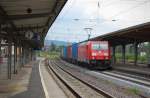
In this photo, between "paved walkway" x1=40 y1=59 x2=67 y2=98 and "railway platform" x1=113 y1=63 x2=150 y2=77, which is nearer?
"paved walkway" x1=40 y1=59 x2=67 y2=98

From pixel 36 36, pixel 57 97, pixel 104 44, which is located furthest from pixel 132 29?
pixel 57 97

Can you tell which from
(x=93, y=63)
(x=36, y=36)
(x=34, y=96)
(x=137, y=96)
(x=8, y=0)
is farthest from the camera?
(x=93, y=63)

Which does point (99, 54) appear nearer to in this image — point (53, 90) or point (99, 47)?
point (99, 47)

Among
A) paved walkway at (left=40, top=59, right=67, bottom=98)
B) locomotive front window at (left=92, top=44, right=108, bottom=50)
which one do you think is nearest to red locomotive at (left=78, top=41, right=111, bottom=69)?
locomotive front window at (left=92, top=44, right=108, bottom=50)

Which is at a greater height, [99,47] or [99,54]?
[99,47]

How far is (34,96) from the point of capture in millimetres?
16453

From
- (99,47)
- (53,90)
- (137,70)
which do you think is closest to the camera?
(53,90)

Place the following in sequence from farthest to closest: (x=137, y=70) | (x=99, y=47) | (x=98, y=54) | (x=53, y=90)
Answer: (x=99, y=47) → (x=98, y=54) → (x=137, y=70) → (x=53, y=90)

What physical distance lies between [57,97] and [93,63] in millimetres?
23695

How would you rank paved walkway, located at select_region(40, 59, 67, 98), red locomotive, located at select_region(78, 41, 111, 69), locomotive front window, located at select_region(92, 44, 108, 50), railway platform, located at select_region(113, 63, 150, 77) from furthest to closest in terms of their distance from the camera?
locomotive front window, located at select_region(92, 44, 108, 50), red locomotive, located at select_region(78, 41, 111, 69), railway platform, located at select_region(113, 63, 150, 77), paved walkway, located at select_region(40, 59, 67, 98)

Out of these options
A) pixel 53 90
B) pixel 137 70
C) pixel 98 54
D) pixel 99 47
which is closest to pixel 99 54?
pixel 98 54

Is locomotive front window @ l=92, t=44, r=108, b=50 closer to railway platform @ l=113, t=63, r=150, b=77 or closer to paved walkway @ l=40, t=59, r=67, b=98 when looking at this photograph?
railway platform @ l=113, t=63, r=150, b=77

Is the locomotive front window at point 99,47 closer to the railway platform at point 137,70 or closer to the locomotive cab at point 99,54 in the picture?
the locomotive cab at point 99,54

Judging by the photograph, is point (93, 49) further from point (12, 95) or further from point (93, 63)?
point (12, 95)
